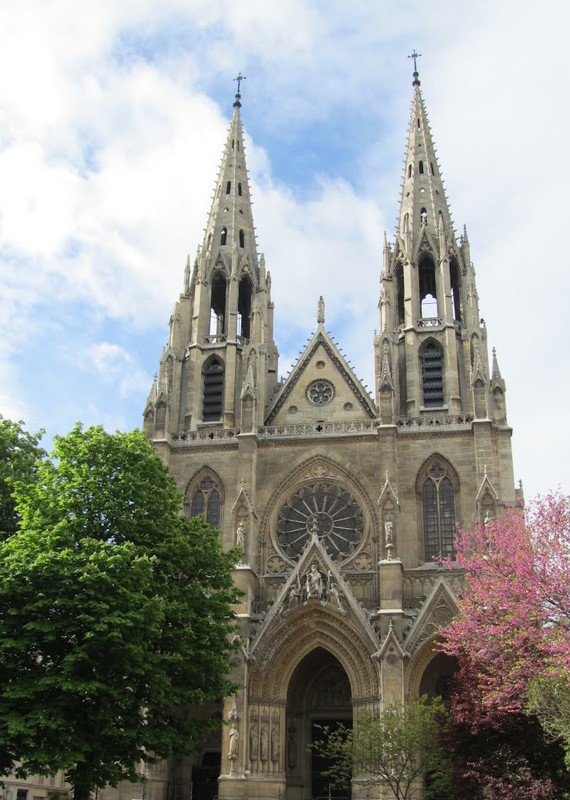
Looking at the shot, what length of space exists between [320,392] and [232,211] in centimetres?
1207

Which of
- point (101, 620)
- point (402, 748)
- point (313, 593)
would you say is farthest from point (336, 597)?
point (101, 620)

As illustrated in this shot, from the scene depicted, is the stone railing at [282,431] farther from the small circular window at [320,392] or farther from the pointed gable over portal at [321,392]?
the small circular window at [320,392]

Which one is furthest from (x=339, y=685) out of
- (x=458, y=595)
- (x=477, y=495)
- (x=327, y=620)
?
(x=477, y=495)

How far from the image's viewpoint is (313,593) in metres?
32.3

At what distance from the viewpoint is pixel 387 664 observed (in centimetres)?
3062

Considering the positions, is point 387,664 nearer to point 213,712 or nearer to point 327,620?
point 327,620

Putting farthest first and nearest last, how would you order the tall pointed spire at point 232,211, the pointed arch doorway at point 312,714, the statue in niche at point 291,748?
1. the tall pointed spire at point 232,211
2. the statue in niche at point 291,748
3. the pointed arch doorway at point 312,714

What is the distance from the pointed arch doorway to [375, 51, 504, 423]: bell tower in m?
10.3

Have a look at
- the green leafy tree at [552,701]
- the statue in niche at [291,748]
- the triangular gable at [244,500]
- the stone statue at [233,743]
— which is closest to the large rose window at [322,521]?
the triangular gable at [244,500]

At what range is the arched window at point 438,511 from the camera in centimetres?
3434

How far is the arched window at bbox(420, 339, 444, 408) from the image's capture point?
38.1 m

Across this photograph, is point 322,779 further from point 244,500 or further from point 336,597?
point 244,500

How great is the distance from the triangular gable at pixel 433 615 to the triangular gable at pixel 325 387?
8.69 meters

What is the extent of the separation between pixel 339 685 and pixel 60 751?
1677 cm
